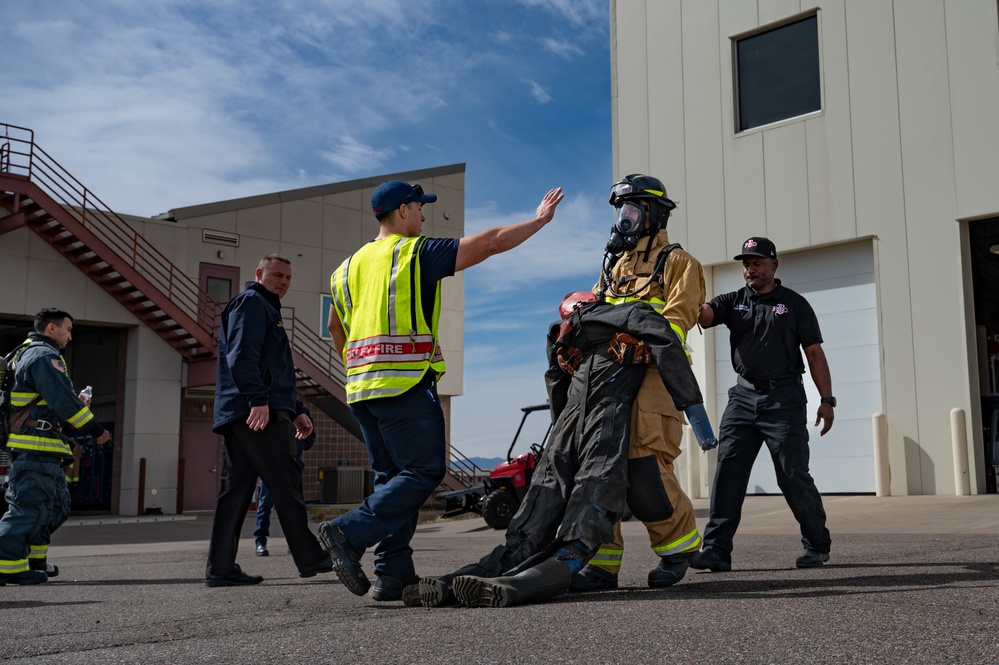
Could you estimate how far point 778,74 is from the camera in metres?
15.4

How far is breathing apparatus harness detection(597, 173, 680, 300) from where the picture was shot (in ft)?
16.9

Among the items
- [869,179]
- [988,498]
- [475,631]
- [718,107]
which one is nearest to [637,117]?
[718,107]

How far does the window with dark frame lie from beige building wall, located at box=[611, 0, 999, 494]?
0.72ft

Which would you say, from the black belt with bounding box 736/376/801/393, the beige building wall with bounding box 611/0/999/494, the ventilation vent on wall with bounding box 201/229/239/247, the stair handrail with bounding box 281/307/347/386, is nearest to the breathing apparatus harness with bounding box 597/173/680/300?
the black belt with bounding box 736/376/801/393

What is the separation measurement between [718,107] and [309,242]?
12342 millimetres

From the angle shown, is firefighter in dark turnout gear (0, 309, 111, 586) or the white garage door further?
the white garage door

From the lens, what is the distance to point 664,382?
471 cm

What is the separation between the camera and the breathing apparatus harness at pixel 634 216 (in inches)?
203

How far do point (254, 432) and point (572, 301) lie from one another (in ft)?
6.50

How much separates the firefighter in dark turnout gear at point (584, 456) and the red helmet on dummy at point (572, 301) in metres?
0.13

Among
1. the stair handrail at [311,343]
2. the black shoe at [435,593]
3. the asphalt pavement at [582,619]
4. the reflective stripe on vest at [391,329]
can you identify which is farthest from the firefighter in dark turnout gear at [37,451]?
the stair handrail at [311,343]

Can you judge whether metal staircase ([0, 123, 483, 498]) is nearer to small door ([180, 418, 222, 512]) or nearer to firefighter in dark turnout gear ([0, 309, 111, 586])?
small door ([180, 418, 222, 512])

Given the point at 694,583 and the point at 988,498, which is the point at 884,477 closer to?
the point at 988,498

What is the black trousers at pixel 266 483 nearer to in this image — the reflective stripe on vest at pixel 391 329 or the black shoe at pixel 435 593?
the reflective stripe on vest at pixel 391 329
